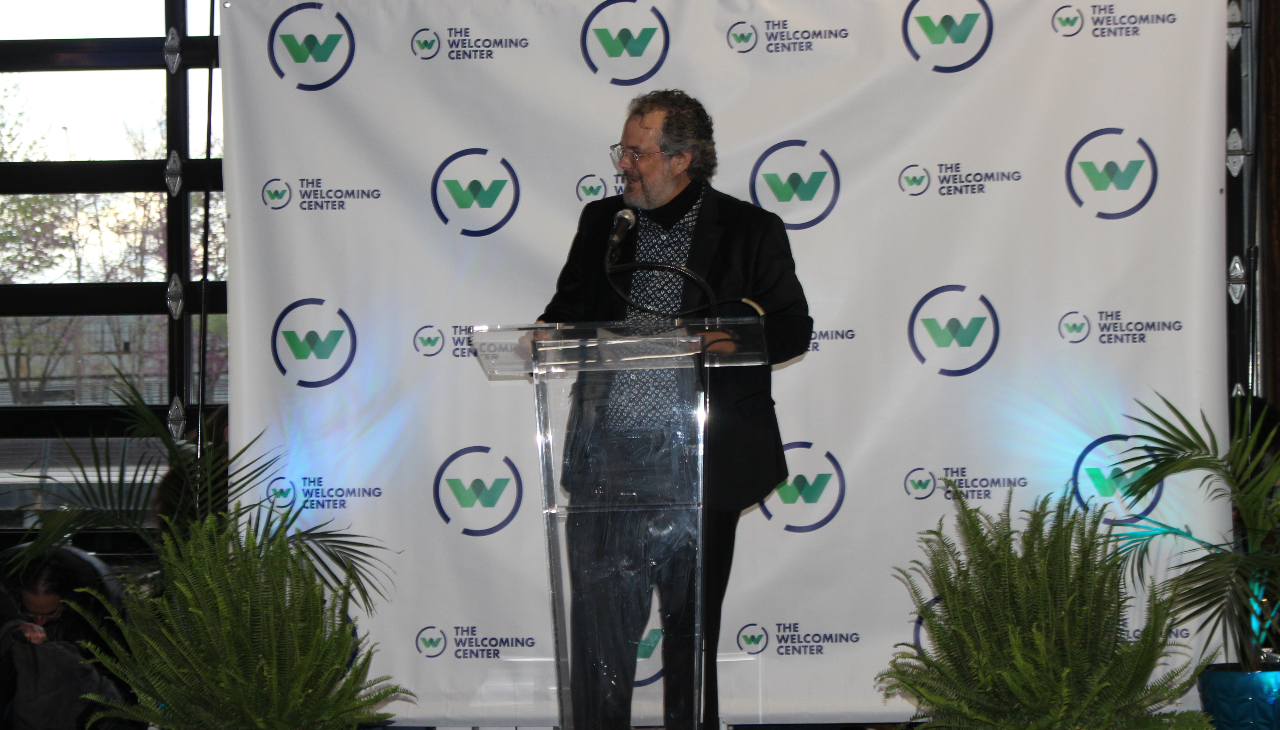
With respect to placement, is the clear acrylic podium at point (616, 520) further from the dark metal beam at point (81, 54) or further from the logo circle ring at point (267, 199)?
the dark metal beam at point (81, 54)

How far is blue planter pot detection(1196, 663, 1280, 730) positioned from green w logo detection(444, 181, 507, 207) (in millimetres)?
2642

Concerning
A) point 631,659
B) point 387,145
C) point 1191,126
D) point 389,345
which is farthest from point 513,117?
point 1191,126

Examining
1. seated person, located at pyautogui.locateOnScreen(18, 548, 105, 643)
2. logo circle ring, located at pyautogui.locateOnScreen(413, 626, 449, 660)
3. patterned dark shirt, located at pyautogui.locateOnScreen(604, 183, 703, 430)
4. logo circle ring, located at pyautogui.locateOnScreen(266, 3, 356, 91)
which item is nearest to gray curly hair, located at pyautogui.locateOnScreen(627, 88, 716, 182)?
patterned dark shirt, located at pyautogui.locateOnScreen(604, 183, 703, 430)

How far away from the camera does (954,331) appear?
3.34m

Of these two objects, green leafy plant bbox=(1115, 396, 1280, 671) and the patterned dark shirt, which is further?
green leafy plant bbox=(1115, 396, 1280, 671)

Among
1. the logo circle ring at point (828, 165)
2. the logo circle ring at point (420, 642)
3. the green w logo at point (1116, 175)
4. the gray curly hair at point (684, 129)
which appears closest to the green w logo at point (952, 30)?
the logo circle ring at point (828, 165)

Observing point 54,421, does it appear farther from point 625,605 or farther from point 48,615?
point 625,605

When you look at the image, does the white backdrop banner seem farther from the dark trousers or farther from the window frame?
the dark trousers

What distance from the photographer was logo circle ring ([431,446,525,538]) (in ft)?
11.3

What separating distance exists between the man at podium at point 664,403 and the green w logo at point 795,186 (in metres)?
0.76

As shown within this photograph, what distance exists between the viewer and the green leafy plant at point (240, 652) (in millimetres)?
2074

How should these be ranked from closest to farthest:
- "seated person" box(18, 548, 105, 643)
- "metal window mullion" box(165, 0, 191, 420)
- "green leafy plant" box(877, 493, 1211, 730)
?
"green leafy plant" box(877, 493, 1211, 730)
"seated person" box(18, 548, 105, 643)
"metal window mullion" box(165, 0, 191, 420)

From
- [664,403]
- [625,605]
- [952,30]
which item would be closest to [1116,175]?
[952,30]

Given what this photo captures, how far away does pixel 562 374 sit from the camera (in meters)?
2.14
